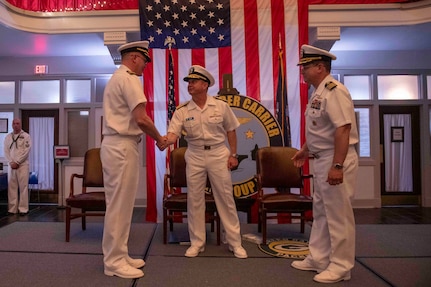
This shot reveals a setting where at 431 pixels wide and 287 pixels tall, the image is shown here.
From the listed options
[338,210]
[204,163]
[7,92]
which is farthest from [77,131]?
[338,210]

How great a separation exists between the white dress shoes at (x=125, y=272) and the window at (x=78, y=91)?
4.99 m

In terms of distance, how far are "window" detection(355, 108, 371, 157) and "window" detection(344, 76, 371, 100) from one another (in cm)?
28

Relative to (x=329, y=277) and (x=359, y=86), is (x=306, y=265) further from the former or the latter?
(x=359, y=86)

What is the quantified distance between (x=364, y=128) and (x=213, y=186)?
4634mm

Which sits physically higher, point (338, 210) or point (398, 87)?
point (398, 87)

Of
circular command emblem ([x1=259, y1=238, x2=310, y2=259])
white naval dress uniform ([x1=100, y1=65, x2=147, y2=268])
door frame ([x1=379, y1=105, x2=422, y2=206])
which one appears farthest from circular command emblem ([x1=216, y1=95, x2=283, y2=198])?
door frame ([x1=379, y1=105, x2=422, y2=206])

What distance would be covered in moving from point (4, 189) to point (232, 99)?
473 centimetres

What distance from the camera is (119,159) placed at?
2434 mm

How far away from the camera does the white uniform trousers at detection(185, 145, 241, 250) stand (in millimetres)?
2963

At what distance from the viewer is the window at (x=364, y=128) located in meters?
6.46

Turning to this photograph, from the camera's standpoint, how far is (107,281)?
7.87 feet

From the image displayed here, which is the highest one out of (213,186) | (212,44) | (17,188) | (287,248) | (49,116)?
(212,44)

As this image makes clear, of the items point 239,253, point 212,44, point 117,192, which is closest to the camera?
point 117,192

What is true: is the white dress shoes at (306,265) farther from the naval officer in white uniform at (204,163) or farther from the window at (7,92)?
the window at (7,92)
